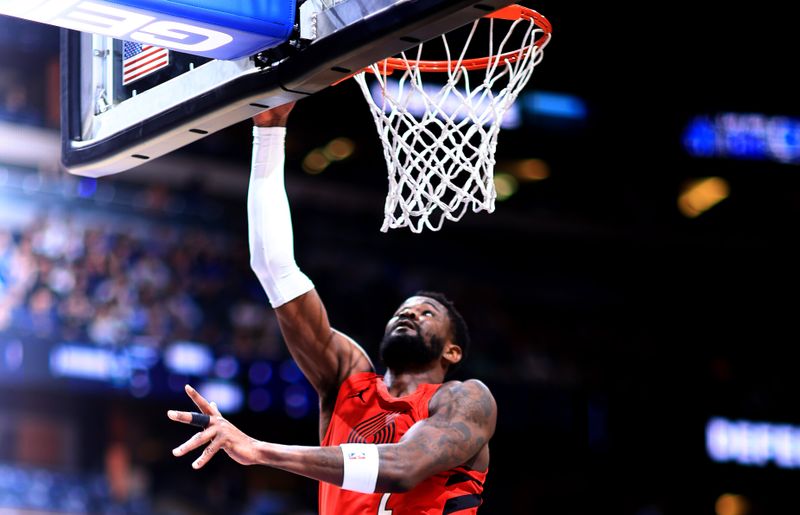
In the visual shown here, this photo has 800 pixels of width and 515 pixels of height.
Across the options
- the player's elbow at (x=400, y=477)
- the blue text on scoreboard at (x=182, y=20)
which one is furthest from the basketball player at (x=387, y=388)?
the blue text on scoreboard at (x=182, y=20)

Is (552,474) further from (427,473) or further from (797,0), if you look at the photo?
(427,473)

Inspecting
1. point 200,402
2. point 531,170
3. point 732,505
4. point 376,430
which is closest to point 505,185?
point 531,170

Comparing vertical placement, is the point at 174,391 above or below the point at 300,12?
below

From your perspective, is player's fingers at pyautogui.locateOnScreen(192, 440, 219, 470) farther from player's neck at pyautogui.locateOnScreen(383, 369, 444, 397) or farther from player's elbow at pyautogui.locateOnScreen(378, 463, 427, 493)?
player's neck at pyautogui.locateOnScreen(383, 369, 444, 397)

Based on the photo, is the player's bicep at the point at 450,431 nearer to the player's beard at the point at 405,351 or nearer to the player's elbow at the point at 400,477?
the player's elbow at the point at 400,477

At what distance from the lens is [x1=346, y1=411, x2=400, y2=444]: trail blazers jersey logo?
3.82 m

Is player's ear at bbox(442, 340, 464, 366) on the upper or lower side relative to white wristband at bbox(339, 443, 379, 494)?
upper

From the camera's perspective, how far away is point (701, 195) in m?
16.3

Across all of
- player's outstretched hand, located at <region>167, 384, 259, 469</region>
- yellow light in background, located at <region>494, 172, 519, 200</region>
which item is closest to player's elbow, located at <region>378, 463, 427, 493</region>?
player's outstretched hand, located at <region>167, 384, 259, 469</region>

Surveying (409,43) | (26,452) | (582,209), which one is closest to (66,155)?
(409,43)

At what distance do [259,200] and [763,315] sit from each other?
13.1 meters

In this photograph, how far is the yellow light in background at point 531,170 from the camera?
14.3 meters

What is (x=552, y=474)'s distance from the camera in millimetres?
13297

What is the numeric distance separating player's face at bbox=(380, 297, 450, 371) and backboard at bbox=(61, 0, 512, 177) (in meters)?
1.13
